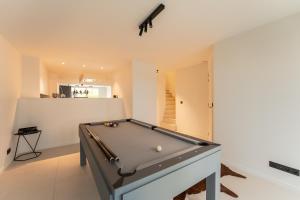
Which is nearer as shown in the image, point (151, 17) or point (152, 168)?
point (152, 168)

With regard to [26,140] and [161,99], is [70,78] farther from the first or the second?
[161,99]

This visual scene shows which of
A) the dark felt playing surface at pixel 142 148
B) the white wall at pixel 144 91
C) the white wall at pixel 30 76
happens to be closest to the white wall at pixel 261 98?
A: the dark felt playing surface at pixel 142 148

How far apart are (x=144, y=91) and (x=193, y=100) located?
1.62m

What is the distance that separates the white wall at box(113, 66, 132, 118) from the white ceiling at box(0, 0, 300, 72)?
118 centimetres

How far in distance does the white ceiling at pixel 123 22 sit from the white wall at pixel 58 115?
131 cm

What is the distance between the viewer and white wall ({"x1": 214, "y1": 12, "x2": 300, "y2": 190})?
192cm

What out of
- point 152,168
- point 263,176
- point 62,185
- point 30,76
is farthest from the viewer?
point 30,76

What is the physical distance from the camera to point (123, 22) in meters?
2.07

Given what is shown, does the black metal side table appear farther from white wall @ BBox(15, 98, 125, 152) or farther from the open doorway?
the open doorway

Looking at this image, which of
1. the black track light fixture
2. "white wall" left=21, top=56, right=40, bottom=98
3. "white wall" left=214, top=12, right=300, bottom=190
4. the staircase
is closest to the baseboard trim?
"white wall" left=214, top=12, right=300, bottom=190

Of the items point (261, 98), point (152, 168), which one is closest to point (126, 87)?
point (261, 98)

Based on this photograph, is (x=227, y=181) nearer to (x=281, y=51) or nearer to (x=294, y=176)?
(x=294, y=176)

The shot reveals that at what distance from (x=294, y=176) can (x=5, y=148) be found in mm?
4489

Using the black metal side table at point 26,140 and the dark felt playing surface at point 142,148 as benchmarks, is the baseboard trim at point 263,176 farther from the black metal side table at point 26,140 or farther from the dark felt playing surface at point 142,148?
the black metal side table at point 26,140
